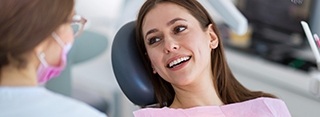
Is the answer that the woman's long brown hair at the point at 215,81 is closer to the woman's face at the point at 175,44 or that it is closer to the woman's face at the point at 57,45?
the woman's face at the point at 175,44

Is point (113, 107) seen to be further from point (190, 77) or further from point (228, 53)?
point (190, 77)

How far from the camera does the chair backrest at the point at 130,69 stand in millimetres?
1370

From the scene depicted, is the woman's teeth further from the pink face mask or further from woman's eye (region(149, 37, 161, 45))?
the pink face mask

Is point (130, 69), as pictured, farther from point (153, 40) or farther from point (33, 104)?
point (33, 104)

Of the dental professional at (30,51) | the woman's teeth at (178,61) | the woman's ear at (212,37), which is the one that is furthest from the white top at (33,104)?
the woman's ear at (212,37)

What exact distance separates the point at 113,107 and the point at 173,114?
4.06 feet

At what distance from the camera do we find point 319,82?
133 cm

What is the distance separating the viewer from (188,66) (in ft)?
4.23

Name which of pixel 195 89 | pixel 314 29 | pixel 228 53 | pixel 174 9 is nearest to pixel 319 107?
pixel 314 29

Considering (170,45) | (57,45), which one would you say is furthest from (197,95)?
(57,45)

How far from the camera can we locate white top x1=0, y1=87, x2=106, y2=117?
0.84 m

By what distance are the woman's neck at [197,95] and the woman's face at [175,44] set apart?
3 cm

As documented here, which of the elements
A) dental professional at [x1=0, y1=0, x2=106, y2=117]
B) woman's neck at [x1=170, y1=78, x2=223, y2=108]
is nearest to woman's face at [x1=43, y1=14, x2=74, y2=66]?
dental professional at [x1=0, y1=0, x2=106, y2=117]

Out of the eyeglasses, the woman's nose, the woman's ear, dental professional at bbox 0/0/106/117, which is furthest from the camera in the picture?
the woman's ear
